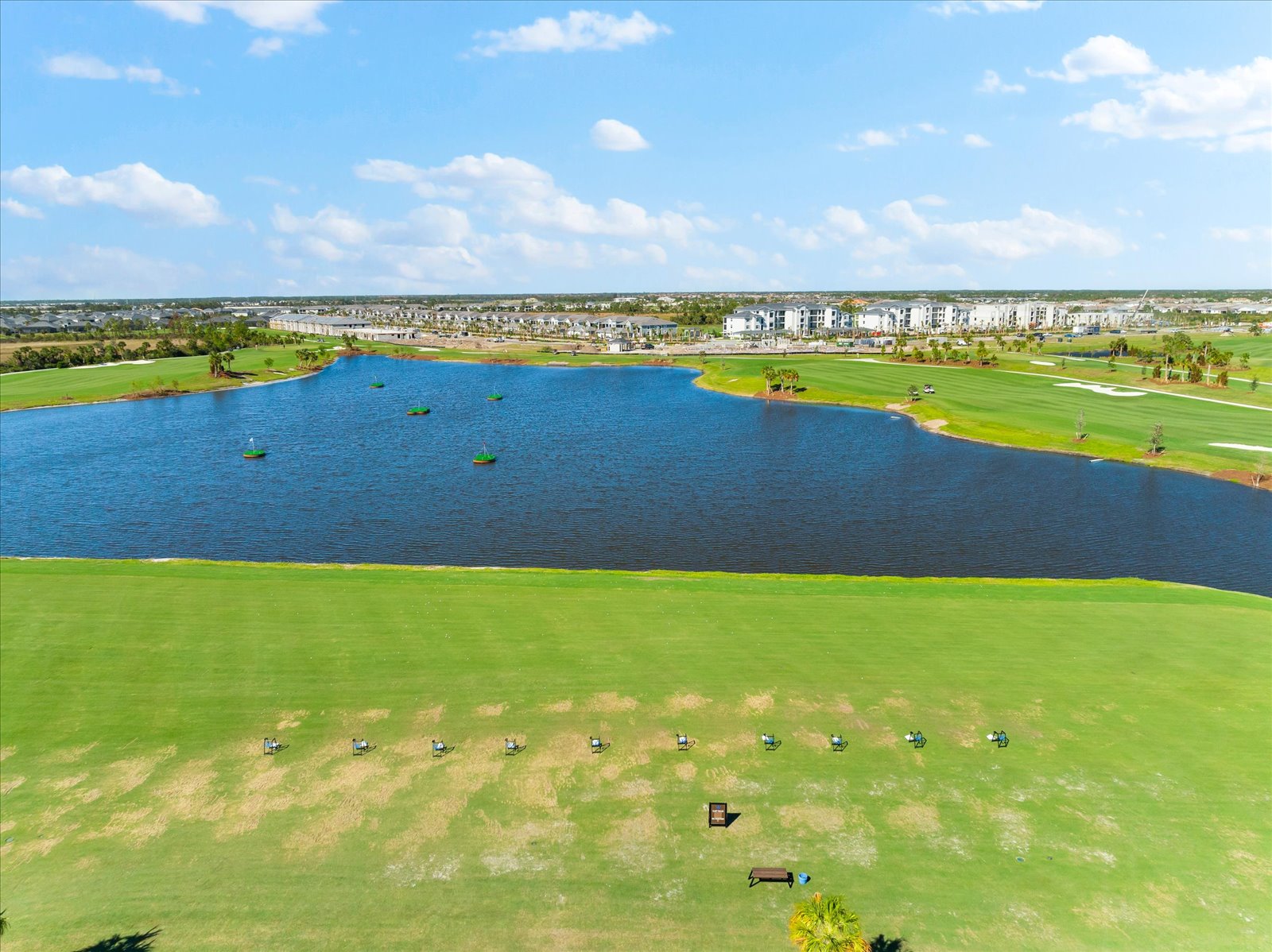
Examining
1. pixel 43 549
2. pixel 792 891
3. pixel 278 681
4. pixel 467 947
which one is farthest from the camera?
pixel 43 549

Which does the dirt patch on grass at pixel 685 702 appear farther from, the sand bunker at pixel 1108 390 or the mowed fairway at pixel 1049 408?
the sand bunker at pixel 1108 390

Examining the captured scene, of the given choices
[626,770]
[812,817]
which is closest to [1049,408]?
[812,817]

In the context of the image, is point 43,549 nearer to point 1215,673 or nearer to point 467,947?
point 467,947

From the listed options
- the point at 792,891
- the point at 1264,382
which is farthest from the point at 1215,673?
the point at 1264,382

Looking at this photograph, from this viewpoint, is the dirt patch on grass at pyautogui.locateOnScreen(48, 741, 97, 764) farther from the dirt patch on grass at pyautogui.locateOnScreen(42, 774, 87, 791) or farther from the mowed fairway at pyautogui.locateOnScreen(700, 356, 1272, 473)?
the mowed fairway at pyautogui.locateOnScreen(700, 356, 1272, 473)

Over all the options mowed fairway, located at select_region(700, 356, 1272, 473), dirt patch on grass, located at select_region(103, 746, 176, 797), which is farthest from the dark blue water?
dirt patch on grass, located at select_region(103, 746, 176, 797)

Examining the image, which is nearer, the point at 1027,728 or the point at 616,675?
the point at 1027,728

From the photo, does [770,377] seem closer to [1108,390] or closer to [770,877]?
[1108,390]

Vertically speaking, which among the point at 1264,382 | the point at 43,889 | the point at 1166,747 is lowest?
the point at 43,889
